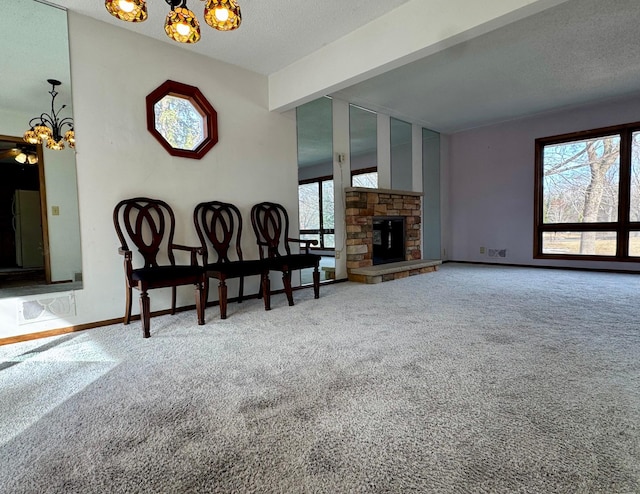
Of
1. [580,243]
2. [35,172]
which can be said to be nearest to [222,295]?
[35,172]

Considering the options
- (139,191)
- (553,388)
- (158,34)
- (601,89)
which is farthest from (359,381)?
(601,89)

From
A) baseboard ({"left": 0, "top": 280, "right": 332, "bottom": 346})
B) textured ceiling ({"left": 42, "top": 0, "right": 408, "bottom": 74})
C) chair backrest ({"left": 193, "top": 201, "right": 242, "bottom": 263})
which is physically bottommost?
baseboard ({"left": 0, "top": 280, "right": 332, "bottom": 346})

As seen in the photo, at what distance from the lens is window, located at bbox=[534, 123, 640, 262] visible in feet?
15.5

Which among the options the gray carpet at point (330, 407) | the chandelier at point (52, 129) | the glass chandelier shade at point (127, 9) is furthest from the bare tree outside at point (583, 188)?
the chandelier at point (52, 129)

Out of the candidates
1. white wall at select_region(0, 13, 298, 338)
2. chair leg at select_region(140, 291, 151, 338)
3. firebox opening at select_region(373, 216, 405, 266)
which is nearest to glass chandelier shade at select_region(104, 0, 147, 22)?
white wall at select_region(0, 13, 298, 338)

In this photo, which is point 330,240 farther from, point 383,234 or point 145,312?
point 145,312

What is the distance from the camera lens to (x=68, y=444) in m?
1.21

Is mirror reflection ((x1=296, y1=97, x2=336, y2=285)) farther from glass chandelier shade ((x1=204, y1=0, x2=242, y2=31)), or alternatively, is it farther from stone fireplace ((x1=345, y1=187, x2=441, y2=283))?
glass chandelier shade ((x1=204, y1=0, x2=242, y2=31))

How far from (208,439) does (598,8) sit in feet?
13.1

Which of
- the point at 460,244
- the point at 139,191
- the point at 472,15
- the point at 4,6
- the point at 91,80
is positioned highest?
the point at 4,6

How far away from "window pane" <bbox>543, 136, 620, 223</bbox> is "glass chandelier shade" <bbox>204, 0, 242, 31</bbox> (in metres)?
Result: 5.40

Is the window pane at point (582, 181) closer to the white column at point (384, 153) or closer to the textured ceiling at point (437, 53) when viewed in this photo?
the textured ceiling at point (437, 53)

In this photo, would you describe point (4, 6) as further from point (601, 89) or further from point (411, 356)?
point (601, 89)

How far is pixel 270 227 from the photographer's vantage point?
12.5 ft
